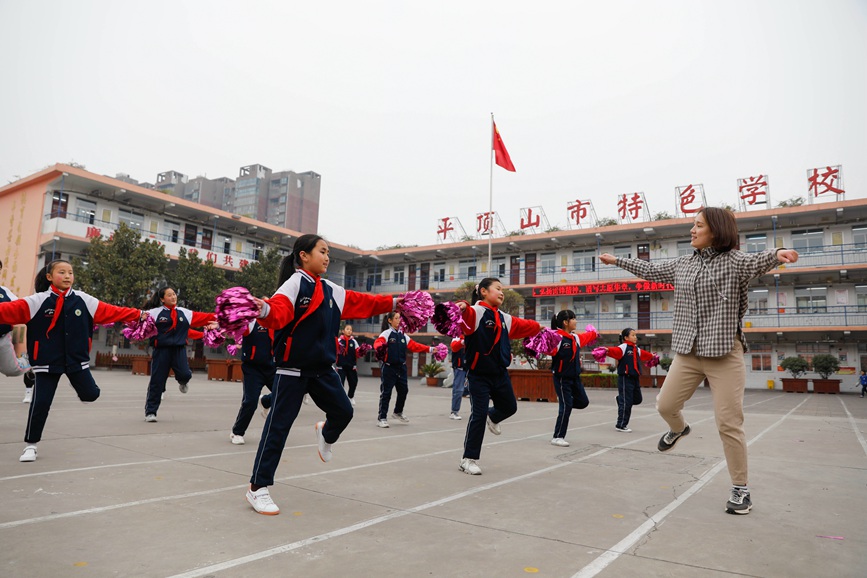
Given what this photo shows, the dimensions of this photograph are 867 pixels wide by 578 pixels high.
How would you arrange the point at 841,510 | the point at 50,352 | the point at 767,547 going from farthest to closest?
the point at 50,352, the point at 841,510, the point at 767,547

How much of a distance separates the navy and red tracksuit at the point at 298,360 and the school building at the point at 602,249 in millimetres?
30132

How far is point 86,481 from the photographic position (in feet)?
13.9

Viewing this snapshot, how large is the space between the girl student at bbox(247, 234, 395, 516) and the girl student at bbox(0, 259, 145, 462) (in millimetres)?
2602

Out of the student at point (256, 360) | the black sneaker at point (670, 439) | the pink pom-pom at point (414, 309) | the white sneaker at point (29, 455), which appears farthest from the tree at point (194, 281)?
the black sneaker at point (670, 439)

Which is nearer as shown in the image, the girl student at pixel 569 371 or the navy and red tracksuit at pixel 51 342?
the navy and red tracksuit at pixel 51 342

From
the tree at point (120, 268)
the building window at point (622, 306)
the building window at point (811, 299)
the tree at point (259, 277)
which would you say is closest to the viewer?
the tree at point (120, 268)

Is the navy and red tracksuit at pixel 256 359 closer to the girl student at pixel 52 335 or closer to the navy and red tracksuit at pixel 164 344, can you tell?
the girl student at pixel 52 335

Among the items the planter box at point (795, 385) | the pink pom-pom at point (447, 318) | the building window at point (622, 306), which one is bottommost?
the planter box at point (795, 385)

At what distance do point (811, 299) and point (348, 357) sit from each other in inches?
1221

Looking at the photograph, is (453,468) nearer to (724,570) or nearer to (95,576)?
(724,570)

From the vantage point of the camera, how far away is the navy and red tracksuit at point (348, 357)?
12.2 metres

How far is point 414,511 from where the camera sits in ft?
12.3

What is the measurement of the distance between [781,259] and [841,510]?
6.59 feet

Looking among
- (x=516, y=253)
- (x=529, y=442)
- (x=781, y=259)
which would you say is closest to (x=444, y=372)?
(x=516, y=253)
